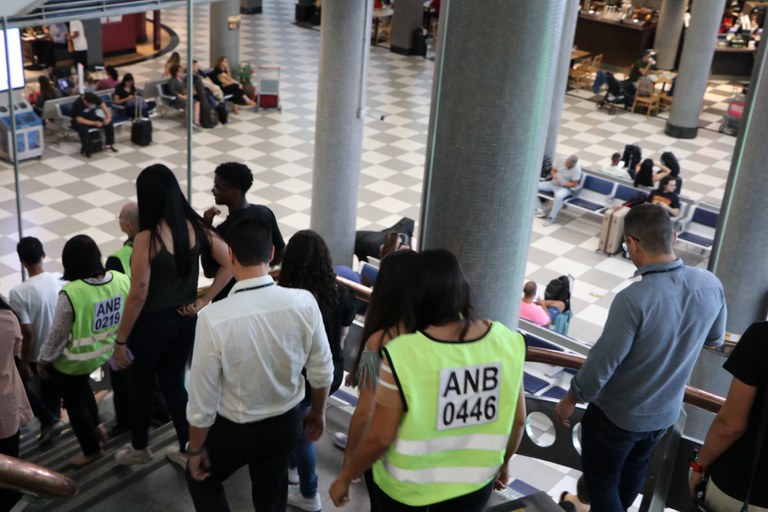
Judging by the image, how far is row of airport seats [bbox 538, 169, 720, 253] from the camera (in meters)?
12.5

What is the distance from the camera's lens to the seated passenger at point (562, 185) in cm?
1332

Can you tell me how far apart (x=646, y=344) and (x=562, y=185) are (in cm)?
1051

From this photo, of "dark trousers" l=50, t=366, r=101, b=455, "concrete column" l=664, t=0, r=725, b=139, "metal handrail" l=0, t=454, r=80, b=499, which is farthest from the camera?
"concrete column" l=664, t=0, r=725, b=139

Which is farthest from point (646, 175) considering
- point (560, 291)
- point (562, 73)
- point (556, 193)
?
point (560, 291)

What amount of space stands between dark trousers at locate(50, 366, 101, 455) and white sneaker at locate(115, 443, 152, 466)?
0.36 meters

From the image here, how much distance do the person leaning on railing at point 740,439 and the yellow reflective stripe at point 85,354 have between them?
2613 mm

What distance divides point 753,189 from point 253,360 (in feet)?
17.0

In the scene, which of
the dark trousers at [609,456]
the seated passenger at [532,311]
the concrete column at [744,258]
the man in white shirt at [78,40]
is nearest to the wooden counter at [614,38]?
the man in white shirt at [78,40]

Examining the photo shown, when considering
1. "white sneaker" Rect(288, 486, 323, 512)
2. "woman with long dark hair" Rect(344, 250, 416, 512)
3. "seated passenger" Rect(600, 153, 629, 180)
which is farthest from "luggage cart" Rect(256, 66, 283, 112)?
"woman with long dark hair" Rect(344, 250, 416, 512)

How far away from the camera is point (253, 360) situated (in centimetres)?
296

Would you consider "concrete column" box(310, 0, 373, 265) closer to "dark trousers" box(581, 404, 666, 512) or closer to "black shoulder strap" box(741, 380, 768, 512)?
"dark trousers" box(581, 404, 666, 512)

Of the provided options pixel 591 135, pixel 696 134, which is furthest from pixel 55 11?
pixel 696 134

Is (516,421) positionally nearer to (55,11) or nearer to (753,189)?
(753,189)

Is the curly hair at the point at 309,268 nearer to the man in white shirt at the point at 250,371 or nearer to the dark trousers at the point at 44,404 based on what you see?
the man in white shirt at the point at 250,371
